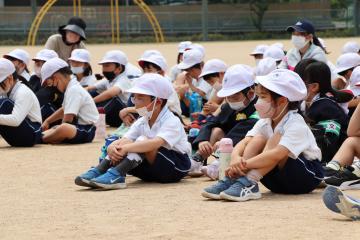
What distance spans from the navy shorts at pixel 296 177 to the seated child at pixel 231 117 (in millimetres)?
1029

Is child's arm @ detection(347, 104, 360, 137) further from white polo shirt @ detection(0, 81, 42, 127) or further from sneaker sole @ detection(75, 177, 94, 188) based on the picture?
white polo shirt @ detection(0, 81, 42, 127)

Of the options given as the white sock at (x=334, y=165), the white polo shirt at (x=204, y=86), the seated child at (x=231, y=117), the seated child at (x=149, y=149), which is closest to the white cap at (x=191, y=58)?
the white polo shirt at (x=204, y=86)

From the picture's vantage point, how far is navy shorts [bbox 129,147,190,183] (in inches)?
316

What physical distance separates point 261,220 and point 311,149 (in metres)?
1.08

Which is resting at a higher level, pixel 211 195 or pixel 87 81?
pixel 211 195

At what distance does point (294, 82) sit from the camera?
7.19m

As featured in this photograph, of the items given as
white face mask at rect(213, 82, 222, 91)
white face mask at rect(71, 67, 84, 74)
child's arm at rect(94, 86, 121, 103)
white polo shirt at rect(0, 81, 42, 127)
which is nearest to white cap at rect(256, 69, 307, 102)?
white face mask at rect(213, 82, 222, 91)

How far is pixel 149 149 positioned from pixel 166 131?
0.74 ft

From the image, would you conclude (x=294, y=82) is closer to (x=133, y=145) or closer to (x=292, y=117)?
(x=292, y=117)

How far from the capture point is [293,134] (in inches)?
280

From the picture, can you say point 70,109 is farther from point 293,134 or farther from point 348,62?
point 293,134

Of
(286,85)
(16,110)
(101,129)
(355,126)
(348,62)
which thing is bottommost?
(101,129)

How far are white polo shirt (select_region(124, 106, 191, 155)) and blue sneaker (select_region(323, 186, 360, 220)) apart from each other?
198 centimetres

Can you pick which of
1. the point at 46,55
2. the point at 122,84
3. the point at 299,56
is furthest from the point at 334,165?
the point at 46,55
